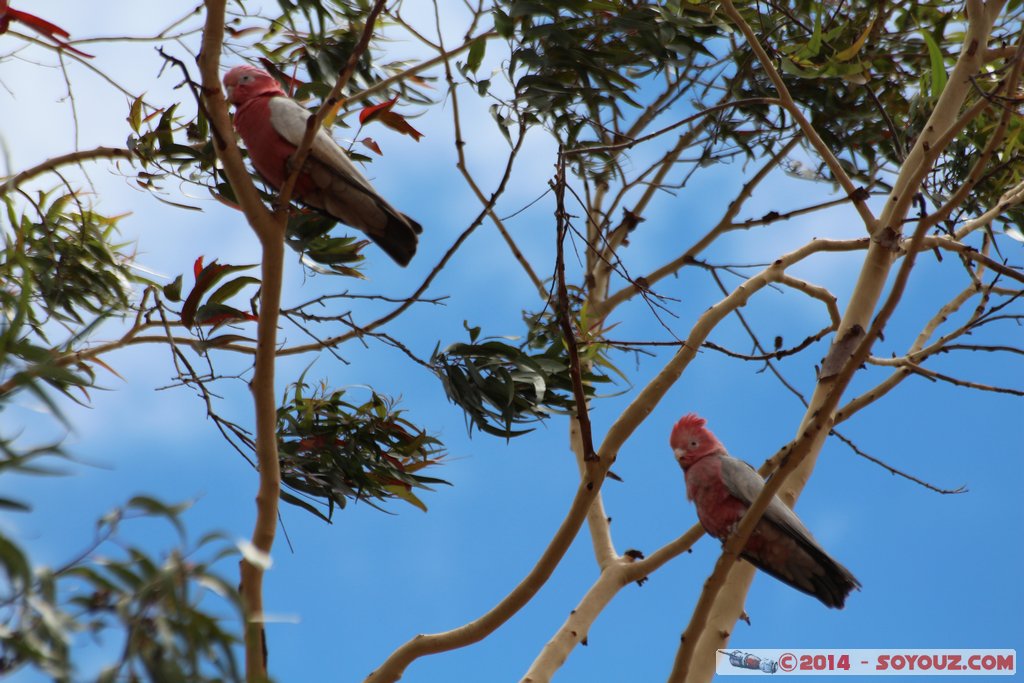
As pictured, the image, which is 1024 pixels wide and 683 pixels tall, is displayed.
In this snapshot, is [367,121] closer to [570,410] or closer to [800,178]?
[570,410]

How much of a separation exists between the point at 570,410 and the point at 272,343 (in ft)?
3.50

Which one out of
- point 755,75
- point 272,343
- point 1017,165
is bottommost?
point 272,343

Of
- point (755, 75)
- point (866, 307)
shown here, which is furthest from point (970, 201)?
point (866, 307)

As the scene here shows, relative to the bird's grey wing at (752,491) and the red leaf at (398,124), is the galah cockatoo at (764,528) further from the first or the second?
the red leaf at (398,124)

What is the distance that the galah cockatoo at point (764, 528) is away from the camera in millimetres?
2393

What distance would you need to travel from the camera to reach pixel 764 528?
244 cm

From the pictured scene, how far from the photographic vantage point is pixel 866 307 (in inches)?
97.8

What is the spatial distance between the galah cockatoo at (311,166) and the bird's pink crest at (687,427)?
962 mm

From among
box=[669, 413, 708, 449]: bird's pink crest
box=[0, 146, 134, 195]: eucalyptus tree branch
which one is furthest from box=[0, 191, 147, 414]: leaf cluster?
box=[669, 413, 708, 449]: bird's pink crest

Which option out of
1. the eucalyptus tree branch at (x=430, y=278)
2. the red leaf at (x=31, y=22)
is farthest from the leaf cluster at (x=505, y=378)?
the red leaf at (x=31, y=22)

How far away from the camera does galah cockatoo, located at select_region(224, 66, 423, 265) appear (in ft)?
8.61

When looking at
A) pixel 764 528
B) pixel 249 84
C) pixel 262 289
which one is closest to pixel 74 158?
pixel 249 84

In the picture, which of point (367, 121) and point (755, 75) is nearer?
point (367, 121)

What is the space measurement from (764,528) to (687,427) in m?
0.42
